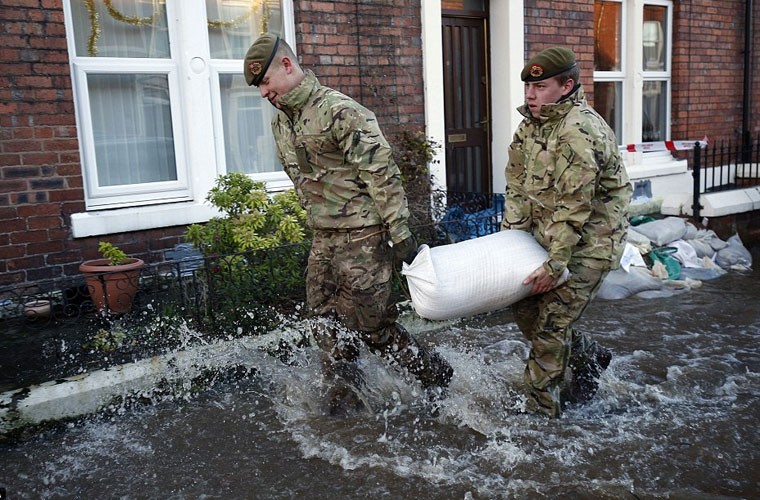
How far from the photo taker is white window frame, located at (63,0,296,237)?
5441 millimetres

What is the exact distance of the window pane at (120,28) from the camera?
5418mm

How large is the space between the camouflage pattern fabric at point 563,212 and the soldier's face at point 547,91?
0.03m

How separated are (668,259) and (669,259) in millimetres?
12

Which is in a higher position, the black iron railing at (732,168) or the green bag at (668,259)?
the black iron railing at (732,168)

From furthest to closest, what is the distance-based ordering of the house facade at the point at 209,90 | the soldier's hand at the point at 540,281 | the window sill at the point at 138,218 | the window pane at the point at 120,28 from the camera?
the window pane at the point at 120,28, the window sill at the point at 138,218, the house facade at the point at 209,90, the soldier's hand at the point at 540,281

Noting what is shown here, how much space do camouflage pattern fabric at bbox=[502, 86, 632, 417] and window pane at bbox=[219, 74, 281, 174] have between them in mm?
3226

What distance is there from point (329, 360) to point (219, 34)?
343 centimetres

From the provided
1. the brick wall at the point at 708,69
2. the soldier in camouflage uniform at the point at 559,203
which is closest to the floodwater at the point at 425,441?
the soldier in camouflage uniform at the point at 559,203

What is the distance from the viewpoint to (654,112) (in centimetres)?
970

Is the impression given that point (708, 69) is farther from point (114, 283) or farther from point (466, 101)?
point (114, 283)

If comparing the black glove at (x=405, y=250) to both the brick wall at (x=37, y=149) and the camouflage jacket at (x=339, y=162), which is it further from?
the brick wall at (x=37, y=149)

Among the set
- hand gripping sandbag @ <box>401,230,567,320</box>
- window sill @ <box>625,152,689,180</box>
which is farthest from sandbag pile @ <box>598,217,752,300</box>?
hand gripping sandbag @ <box>401,230,567,320</box>

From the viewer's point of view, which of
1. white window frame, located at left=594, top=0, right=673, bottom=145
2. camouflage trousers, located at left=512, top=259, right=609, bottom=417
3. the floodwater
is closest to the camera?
the floodwater

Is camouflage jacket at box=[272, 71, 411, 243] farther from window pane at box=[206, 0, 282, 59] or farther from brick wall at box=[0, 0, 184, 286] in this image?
window pane at box=[206, 0, 282, 59]
